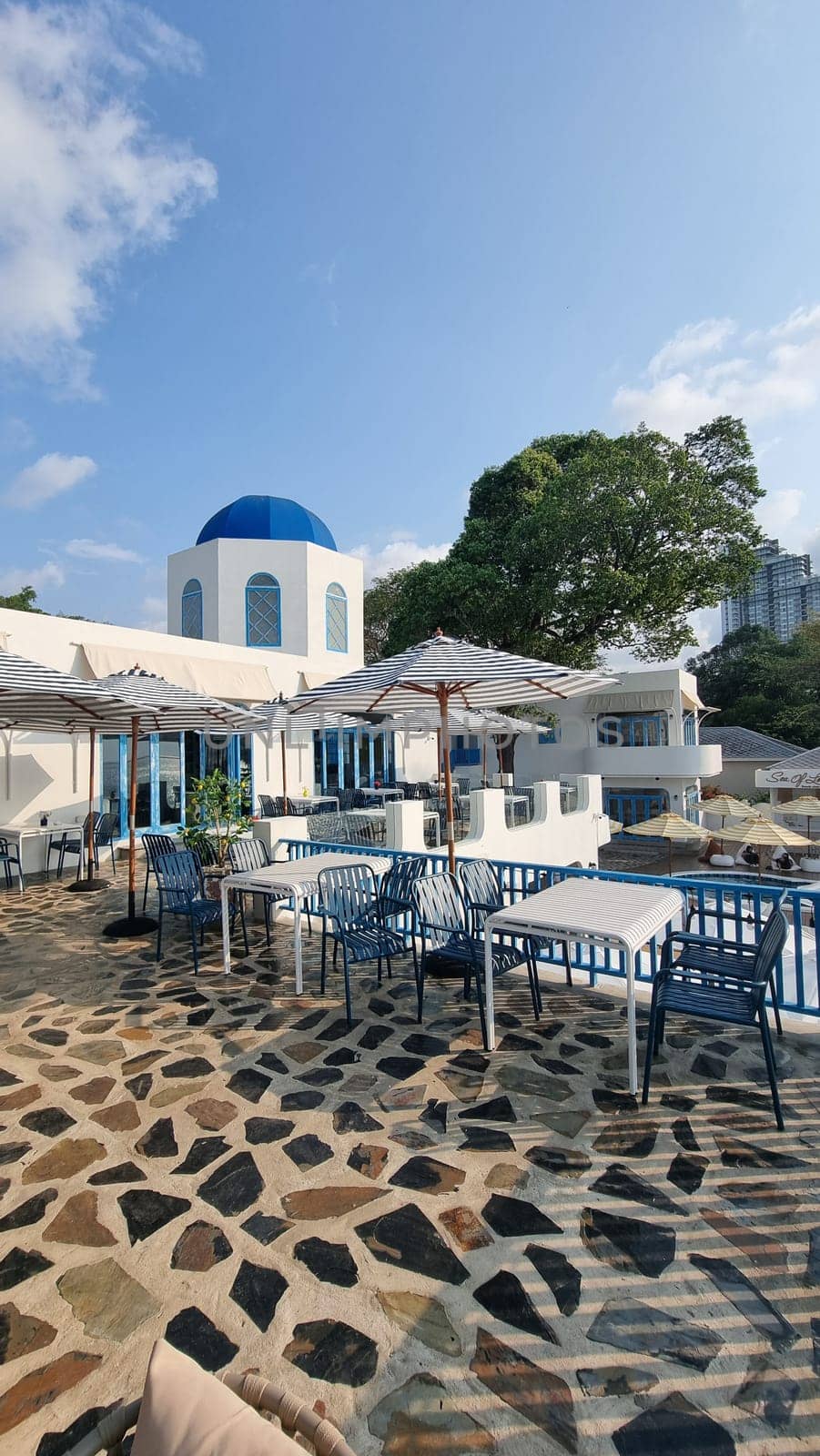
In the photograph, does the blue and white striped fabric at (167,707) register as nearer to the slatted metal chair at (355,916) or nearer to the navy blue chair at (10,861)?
the navy blue chair at (10,861)

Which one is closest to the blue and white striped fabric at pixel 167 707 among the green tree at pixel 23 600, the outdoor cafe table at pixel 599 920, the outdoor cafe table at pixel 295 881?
the outdoor cafe table at pixel 295 881

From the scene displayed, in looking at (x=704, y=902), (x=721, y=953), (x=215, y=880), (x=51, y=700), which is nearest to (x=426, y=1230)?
(x=721, y=953)

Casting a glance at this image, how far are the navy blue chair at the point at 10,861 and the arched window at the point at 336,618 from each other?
1022 centimetres

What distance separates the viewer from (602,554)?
66.8 feet

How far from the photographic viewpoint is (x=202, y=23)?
719cm

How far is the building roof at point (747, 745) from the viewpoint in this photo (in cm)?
3419

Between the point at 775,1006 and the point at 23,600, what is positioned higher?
the point at 23,600

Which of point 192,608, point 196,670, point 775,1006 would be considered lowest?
point 775,1006

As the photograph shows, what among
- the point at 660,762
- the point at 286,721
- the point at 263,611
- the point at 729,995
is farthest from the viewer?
the point at 660,762

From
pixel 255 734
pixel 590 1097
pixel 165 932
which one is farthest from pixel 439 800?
pixel 590 1097

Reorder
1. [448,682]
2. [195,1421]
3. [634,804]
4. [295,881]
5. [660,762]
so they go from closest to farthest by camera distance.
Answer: [195,1421] → [295,881] → [448,682] → [660,762] → [634,804]

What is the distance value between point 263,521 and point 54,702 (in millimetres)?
13807

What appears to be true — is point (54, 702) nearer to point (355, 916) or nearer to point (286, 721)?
point (355, 916)

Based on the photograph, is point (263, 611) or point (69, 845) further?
point (263, 611)
